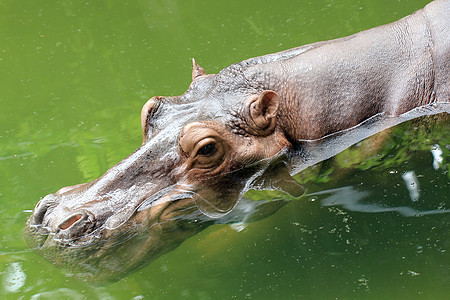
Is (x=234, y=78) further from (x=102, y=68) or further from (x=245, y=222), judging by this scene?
(x=102, y=68)

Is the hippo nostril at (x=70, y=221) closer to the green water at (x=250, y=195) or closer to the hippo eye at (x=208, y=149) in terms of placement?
the green water at (x=250, y=195)

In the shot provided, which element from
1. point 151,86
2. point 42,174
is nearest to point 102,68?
point 151,86

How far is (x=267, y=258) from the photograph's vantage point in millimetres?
3877

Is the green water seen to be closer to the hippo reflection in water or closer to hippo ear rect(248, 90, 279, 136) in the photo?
the hippo reflection in water

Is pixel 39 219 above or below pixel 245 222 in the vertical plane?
above

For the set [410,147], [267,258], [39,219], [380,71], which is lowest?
[267,258]

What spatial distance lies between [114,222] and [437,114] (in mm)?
2615

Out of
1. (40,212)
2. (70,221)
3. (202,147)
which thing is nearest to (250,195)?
(202,147)

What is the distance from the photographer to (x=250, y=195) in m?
4.12

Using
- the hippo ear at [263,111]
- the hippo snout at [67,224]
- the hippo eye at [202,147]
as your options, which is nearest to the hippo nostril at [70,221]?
the hippo snout at [67,224]

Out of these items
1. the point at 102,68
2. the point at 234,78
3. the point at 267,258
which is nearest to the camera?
the point at 267,258

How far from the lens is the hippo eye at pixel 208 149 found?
3.80 m

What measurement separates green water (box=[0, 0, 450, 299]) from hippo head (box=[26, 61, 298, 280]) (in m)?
0.20

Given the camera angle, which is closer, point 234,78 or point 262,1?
point 234,78
